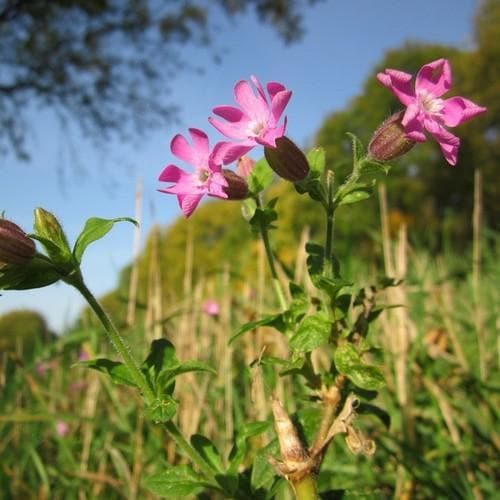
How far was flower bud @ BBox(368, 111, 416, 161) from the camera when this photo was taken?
558 mm

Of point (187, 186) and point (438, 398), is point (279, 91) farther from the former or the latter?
point (438, 398)

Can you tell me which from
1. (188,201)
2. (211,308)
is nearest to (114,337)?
(188,201)

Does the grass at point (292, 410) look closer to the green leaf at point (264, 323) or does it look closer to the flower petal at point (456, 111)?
the green leaf at point (264, 323)

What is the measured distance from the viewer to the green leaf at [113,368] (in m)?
0.56

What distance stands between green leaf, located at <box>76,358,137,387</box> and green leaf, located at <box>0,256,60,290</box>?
9 centimetres

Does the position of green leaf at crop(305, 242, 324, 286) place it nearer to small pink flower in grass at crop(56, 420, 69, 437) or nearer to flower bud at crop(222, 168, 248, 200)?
flower bud at crop(222, 168, 248, 200)

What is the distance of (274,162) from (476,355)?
3.51 feet

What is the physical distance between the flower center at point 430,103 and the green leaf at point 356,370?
0.70ft

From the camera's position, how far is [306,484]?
0.48 m

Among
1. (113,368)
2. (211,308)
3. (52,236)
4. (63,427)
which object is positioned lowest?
(63,427)

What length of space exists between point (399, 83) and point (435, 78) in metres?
0.07

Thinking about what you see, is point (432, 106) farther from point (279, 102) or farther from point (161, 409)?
point (161, 409)

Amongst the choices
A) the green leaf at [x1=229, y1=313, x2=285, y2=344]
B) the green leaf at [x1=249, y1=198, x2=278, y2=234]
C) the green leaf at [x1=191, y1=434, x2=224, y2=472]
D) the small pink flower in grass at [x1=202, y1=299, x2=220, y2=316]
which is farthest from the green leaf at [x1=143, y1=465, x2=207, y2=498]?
the small pink flower in grass at [x1=202, y1=299, x2=220, y2=316]

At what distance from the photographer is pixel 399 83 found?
50 centimetres
